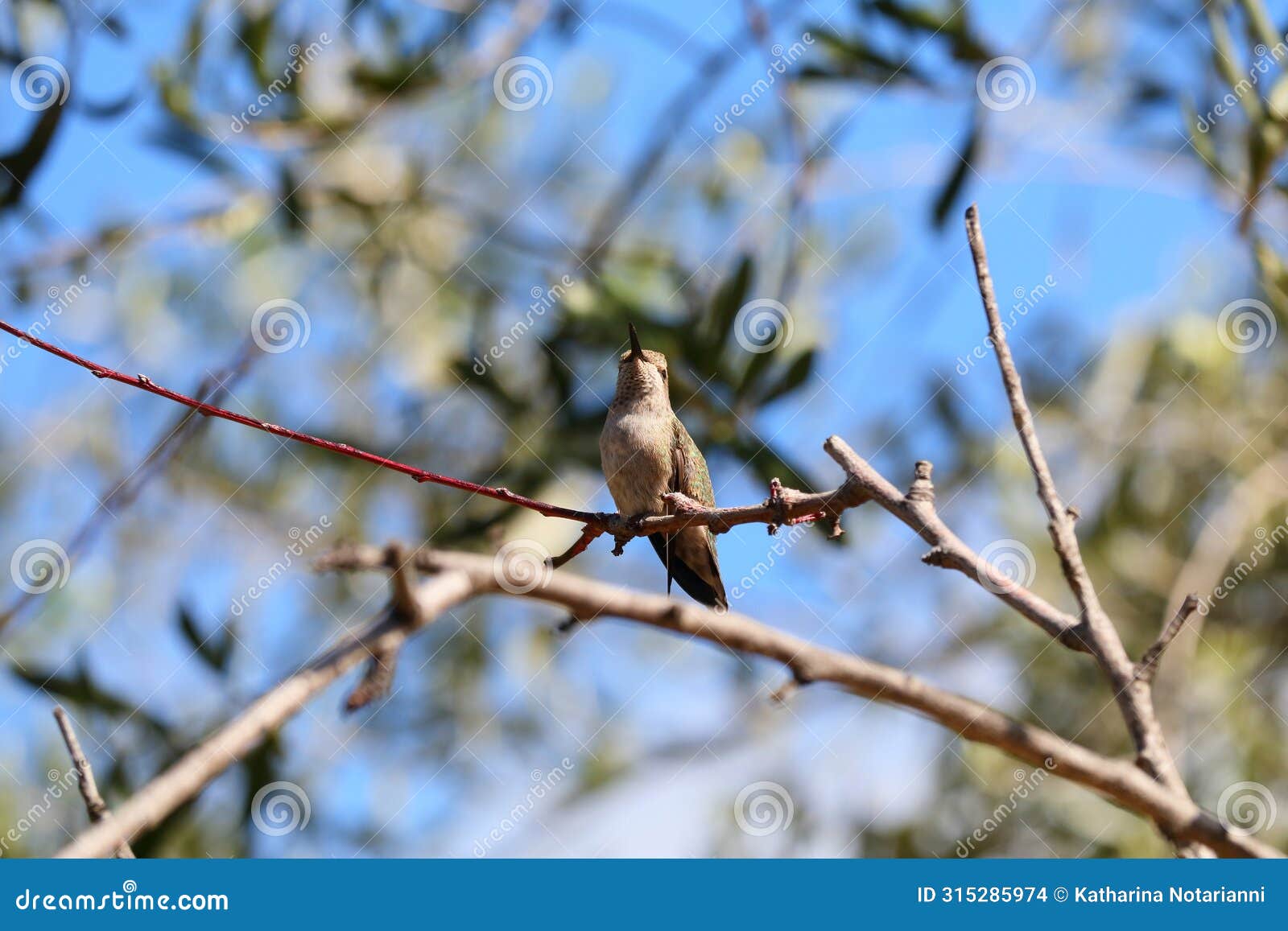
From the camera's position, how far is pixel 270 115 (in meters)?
5.45

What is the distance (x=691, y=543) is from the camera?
13.9 ft

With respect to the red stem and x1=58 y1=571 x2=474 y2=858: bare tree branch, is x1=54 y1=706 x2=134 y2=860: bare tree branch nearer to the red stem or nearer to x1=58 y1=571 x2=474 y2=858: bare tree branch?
x1=58 y1=571 x2=474 y2=858: bare tree branch

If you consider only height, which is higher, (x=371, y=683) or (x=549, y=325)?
(x=549, y=325)

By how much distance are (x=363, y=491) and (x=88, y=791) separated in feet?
16.6

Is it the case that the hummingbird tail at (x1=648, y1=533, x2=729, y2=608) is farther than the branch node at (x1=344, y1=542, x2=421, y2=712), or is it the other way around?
the hummingbird tail at (x1=648, y1=533, x2=729, y2=608)

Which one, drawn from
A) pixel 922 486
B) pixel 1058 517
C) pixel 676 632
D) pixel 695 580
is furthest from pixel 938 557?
pixel 695 580

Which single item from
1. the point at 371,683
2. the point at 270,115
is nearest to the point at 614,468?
the point at 371,683

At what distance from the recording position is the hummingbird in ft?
13.1

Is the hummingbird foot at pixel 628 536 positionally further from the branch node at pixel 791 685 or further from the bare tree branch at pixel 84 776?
the bare tree branch at pixel 84 776

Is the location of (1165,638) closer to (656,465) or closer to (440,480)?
(440,480)

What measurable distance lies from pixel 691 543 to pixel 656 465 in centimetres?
40

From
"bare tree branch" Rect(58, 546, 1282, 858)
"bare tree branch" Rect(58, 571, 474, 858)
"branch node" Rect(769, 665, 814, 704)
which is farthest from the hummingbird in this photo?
"bare tree branch" Rect(58, 571, 474, 858)

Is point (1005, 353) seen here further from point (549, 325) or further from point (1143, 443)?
point (1143, 443)

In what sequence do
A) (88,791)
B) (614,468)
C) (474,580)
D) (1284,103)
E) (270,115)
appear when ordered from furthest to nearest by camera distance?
(270,115), (1284,103), (614,468), (474,580), (88,791)
